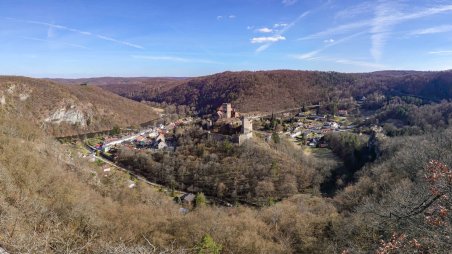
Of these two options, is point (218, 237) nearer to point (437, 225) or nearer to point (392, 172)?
point (437, 225)

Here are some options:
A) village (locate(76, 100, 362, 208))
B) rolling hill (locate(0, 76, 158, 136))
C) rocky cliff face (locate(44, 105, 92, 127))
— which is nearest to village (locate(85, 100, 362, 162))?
village (locate(76, 100, 362, 208))

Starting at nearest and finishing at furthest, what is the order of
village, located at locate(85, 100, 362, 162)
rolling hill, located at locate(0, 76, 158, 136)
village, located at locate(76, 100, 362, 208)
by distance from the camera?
village, located at locate(76, 100, 362, 208) → village, located at locate(85, 100, 362, 162) → rolling hill, located at locate(0, 76, 158, 136)

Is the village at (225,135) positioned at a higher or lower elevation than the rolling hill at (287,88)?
lower

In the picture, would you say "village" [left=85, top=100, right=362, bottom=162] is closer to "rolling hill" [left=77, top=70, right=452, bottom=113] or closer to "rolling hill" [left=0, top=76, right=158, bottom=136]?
"rolling hill" [left=0, top=76, right=158, bottom=136]

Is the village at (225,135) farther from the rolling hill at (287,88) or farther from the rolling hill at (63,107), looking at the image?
the rolling hill at (287,88)

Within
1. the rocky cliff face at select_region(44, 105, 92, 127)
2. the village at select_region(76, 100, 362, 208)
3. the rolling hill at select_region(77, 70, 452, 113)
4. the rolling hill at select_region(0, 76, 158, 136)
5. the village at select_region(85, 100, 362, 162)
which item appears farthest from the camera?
the rolling hill at select_region(77, 70, 452, 113)

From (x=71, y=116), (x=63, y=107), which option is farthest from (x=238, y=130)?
(x=63, y=107)

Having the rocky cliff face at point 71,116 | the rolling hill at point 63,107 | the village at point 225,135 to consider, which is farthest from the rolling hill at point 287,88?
the rocky cliff face at point 71,116

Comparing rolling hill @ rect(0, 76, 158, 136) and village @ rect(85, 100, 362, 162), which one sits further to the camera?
rolling hill @ rect(0, 76, 158, 136)
